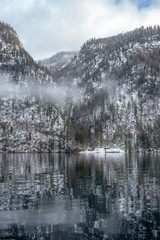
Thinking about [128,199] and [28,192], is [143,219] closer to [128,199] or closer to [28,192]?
[128,199]

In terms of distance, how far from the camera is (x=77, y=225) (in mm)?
27781

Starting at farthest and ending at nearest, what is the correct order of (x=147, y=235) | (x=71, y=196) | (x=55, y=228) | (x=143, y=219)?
(x=71, y=196)
(x=143, y=219)
(x=55, y=228)
(x=147, y=235)

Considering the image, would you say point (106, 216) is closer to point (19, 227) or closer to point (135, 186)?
point (19, 227)

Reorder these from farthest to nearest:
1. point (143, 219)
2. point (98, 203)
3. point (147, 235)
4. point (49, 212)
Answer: point (98, 203) < point (49, 212) < point (143, 219) < point (147, 235)

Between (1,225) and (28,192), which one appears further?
(28,192)

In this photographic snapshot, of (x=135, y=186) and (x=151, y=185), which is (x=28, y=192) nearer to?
(x=135, y=186)

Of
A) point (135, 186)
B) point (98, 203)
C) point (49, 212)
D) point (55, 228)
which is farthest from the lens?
point (135, 186)

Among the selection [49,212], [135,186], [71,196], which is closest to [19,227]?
[49,212]

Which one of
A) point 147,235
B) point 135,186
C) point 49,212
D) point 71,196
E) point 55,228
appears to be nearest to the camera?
point 147,235

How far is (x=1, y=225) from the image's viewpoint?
27.5m

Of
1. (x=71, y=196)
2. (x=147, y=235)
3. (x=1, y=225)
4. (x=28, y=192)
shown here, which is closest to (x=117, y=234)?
(x=147, y=235)

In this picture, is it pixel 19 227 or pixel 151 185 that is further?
pixel 151 185

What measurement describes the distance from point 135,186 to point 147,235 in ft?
83.4

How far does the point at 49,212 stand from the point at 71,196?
383 inches
